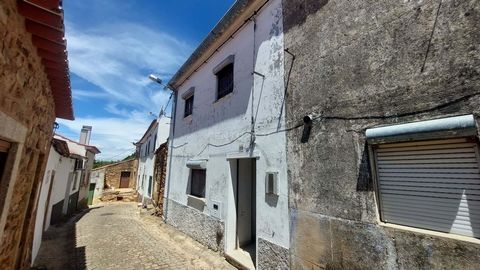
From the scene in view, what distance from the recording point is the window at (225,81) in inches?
294

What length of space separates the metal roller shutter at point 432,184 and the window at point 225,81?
16.0ft

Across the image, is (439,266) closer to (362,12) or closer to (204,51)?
(362,12)

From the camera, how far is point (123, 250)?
7.06 m

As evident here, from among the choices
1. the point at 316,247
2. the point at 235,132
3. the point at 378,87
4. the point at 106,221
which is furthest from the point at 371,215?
the point at 106,221

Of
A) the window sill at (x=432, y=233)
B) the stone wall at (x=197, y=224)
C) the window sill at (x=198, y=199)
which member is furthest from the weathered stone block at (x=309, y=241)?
the window sill at (x=198, y=199)

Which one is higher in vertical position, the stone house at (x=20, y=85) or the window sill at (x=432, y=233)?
the stone house at (x=20, y=85)

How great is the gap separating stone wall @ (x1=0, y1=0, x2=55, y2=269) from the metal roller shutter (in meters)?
4.38

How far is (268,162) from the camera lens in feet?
17.2

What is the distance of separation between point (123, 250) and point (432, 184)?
7480 millimetres

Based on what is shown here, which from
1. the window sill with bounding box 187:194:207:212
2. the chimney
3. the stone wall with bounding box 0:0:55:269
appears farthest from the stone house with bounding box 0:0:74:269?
the chimney

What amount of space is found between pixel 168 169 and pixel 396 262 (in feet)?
31.6

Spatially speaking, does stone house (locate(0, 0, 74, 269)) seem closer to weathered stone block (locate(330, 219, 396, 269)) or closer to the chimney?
weathered stone block (locate(330, 219, 396, 269))

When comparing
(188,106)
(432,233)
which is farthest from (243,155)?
(188,106)

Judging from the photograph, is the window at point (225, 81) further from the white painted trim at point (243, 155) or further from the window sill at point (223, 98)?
the white painted trim at point (243, 155)
